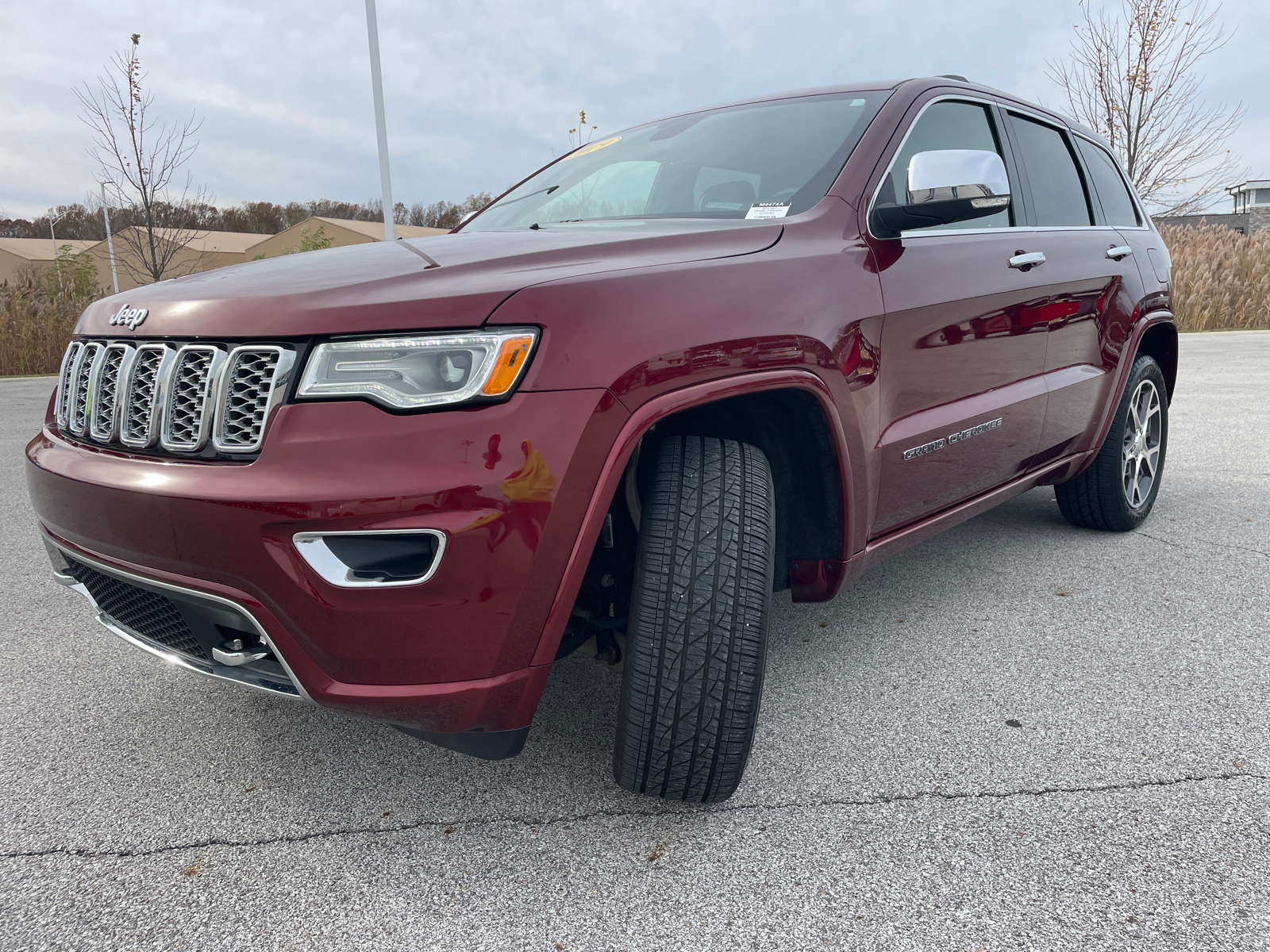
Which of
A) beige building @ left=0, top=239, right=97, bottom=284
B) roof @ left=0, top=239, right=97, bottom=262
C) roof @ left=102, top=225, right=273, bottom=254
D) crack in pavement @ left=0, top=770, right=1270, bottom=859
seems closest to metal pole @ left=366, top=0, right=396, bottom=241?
crack in pavement @ left=0, top=770, right=1270, bottom=859

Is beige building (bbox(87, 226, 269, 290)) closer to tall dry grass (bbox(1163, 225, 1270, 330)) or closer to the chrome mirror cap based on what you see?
tall dry grass (bbox(1163, 225, 1270, 330))

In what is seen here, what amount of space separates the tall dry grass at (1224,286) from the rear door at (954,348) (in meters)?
A: 14.8

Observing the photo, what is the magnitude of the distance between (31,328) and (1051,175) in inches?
530

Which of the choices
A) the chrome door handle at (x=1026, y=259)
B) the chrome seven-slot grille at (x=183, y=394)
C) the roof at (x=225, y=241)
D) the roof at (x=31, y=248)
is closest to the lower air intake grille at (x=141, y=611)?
the chrome seven-slot grille at (x=183, y=394)

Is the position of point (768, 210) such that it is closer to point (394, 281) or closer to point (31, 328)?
point (394, 281)

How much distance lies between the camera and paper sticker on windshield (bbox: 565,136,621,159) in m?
3.12

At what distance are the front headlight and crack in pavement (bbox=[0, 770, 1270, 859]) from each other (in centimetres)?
93

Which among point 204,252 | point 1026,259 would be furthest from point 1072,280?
point 204,252

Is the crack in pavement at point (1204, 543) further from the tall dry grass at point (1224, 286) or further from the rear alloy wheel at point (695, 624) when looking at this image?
the tall dry grass at point (1224, 286)

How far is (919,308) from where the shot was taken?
89.3 inches

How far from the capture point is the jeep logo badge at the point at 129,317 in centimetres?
175

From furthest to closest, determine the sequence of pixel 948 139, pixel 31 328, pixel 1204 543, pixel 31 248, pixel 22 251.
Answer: pixel 31 248 → pixel 22 251 → pixel 31 328 → pixel 1204 543 → pixel 948 139

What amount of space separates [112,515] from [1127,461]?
3737mm

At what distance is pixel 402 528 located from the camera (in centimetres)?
143
